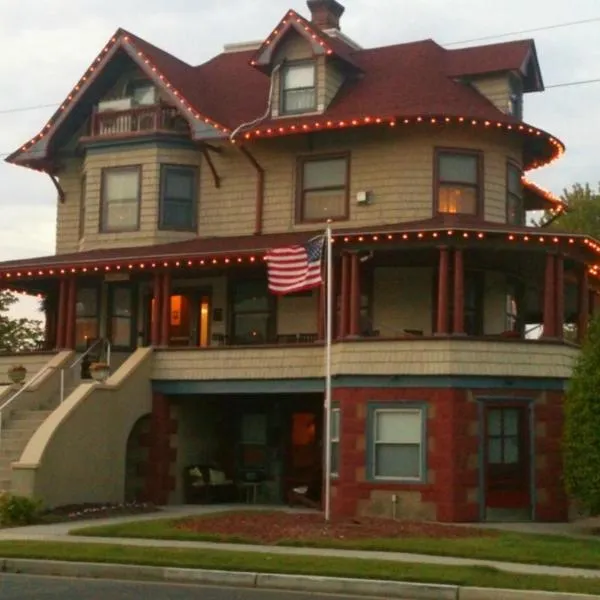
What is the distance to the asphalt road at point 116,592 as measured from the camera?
13695 millimetres

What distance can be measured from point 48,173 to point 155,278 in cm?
648

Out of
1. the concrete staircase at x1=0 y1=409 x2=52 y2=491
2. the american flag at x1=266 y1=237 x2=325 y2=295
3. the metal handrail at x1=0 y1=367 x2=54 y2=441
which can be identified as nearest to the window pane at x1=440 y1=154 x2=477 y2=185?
the american flag at x1=266 y1=237 x2=325 y2=295

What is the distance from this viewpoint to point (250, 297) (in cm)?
2848

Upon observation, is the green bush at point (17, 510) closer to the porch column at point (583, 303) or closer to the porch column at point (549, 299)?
the porch column at point (549, 299)

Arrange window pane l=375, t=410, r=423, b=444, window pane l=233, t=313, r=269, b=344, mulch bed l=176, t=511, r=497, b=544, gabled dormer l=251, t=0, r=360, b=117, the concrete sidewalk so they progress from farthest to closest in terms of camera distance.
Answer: gabled dormer l=251, t=0, r=360, b=117 → window pane l=233, t=313, r=269, b=344 → window pane l=375, t=410, r=423, b=444 → mulch bed l=176, t=511, r=497, b=544 → the concrete sidewalk

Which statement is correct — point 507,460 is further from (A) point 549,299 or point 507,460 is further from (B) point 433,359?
(A) point 549,299

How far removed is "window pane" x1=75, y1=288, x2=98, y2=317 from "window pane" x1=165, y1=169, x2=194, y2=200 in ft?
10.8

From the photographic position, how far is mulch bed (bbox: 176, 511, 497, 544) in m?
18.9

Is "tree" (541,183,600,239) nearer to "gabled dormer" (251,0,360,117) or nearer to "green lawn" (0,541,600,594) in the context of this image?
"gabled dormer" (251,0,360,117)

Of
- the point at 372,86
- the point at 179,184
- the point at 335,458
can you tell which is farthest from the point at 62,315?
the point at 372,86

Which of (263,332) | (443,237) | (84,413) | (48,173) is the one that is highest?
(48,173)

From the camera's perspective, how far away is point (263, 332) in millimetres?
28172

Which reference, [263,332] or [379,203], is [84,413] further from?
[379,203]

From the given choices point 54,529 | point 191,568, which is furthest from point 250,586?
point 54,529
